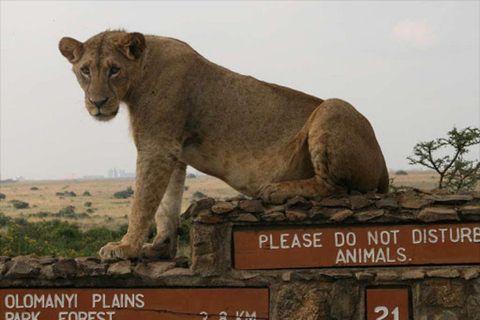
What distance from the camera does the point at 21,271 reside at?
633cm

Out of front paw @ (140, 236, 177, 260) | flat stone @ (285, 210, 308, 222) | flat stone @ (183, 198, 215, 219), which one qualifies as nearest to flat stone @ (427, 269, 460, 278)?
flat stone @ (285, 210, 308, 222)

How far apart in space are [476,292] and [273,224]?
1883 millimetres

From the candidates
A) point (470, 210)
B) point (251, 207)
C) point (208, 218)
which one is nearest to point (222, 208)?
point (208, 218)

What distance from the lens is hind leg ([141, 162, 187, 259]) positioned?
22.8ft

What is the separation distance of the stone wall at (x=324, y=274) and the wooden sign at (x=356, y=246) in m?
0.06

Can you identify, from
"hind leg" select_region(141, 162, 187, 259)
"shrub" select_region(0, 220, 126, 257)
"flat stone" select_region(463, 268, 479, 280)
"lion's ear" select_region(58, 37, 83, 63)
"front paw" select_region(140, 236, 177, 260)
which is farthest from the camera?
"shrub" select_region(0, 220, 126, 257)

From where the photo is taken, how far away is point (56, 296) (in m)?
6.32

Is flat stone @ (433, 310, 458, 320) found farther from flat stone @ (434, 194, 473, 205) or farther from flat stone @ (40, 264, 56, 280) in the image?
flat stone @ (40, 264, 56, 280)

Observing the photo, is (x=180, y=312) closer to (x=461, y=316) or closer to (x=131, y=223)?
(x=131, y=223)

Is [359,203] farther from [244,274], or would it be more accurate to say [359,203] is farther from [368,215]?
[244,274]

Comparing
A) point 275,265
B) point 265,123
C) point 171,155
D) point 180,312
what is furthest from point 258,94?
point 180,312

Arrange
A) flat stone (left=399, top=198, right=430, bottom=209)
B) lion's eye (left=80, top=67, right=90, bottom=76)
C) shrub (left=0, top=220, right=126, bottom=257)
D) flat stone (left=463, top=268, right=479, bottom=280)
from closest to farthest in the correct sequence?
flat stone (left=463, top=268, right=479, bottom=280) → flat stone (left=399, top=198, right=430, bottom=209) → lion's eye (left=80, top=67, right=90, bottom=76) → shrub (left=0, top=220, right=126, bottom=257)

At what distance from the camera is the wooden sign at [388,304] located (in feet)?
20.2

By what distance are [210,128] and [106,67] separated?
111 centimetres
